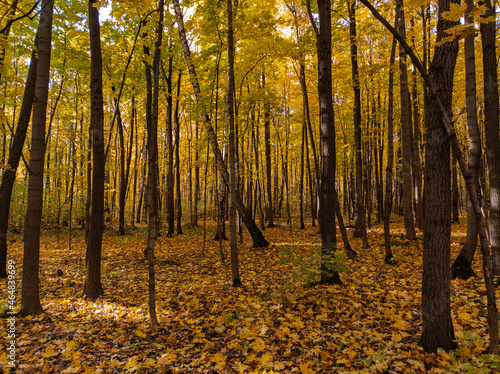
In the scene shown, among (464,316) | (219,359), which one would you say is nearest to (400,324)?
(464,316)

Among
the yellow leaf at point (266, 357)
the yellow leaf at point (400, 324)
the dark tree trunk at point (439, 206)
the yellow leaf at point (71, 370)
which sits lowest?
the yellow leaf at point (71, 370)

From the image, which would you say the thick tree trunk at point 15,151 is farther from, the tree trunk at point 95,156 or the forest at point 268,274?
the tree trunk at point 95,156

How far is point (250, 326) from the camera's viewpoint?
414cm

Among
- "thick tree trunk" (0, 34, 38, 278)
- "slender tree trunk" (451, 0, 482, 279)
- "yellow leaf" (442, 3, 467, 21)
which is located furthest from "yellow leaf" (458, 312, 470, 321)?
"thick tree trunk" (0, 34, 38, 278)

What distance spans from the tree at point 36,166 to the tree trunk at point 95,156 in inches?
32.3

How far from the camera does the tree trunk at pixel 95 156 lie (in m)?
5.36

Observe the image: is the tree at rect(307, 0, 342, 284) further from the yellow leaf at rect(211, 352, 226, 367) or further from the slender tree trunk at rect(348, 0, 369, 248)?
the slender tree trunk at rect(348, 0, 369, 248)

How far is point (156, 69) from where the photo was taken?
447 centimetres

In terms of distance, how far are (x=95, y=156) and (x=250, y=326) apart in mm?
4476

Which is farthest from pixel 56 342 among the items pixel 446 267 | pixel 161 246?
pixel 161 246

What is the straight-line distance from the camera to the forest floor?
10.4 ft

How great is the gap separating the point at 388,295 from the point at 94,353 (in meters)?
5.01

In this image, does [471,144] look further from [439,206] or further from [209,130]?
[209,130]

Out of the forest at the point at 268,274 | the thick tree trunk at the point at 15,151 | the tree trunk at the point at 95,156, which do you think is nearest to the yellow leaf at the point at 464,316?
the forest at the point at 268,274
